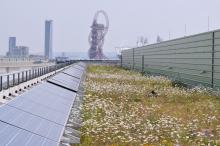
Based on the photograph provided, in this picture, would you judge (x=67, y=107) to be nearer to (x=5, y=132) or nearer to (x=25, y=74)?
(x=5, y=132)

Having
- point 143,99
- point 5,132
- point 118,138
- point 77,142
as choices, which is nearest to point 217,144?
point 118,138

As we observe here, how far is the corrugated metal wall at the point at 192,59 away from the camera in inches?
1165

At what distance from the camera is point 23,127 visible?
7.33 meters

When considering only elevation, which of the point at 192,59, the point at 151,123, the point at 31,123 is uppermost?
the point at 192,59

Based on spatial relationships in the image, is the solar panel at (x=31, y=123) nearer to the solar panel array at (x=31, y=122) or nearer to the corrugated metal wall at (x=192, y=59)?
the solar panel array at (x=31, y=122)

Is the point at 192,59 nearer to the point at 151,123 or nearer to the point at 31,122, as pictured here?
the point at 151,123

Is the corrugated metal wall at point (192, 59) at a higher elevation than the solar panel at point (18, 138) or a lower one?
→ higher

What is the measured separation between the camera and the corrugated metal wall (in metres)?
29.6

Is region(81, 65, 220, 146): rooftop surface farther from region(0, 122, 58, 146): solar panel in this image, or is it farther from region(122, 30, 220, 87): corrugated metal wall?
region(122, 30, 220, 87): corrugated metal wall

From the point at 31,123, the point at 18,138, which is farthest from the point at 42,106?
the point at 18,138

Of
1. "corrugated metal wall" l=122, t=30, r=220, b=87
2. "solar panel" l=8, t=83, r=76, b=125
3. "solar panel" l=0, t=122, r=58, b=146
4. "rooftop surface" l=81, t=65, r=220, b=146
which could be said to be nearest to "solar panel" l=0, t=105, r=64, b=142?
"solar panel" l=0, t=122, r=58, b=146

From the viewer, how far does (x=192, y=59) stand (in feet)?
118

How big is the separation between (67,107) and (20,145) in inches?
251

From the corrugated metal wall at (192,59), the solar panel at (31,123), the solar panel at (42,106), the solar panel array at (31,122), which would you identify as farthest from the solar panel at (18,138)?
the corrugated metal wall at (192,59)
